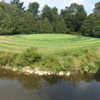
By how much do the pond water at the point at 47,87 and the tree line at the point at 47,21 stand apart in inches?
1236

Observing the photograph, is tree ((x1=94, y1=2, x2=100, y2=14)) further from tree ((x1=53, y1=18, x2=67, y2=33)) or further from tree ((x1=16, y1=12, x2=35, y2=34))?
tree ((x1=16, y1=12, x2=35, y2=34))

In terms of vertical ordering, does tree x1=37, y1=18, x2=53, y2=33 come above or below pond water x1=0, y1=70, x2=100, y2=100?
above

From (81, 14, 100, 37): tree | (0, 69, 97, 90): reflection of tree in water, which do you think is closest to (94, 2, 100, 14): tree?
(81, 14, 100, 37): tree

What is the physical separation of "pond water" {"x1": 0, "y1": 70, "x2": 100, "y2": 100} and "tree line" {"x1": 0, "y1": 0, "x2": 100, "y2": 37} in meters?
31.4

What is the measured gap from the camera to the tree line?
134ft

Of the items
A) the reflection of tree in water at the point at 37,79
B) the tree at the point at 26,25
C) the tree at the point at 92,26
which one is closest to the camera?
the reflection of tree in water at the point at 37,79

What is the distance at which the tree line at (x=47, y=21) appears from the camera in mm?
40819

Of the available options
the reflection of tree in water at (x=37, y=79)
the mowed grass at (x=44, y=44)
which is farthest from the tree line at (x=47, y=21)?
the reflection of tree in water at (x=37, y=79)

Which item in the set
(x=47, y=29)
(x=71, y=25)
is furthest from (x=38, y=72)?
(x=71, y=25)

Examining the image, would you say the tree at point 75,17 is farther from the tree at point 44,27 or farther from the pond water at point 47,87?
the pond water at point 47,87

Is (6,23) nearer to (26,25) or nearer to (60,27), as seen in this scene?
(26,25)

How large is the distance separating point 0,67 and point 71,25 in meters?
42.7

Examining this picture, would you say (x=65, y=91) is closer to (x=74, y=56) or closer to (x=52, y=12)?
(x=74, y=56)

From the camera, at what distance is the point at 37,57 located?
521 inches
